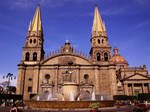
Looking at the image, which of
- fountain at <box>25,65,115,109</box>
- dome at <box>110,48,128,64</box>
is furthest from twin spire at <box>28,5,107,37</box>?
fountain at <box>25,65,115,109</box>

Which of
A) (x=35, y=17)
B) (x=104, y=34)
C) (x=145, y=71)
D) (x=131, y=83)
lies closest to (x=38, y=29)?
(x=35, y=17)

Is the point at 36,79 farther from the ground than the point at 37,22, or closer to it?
closer to it

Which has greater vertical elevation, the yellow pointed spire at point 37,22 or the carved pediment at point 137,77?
the yellow pointed spire at point 37,22

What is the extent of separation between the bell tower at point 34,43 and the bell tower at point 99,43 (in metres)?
14.8

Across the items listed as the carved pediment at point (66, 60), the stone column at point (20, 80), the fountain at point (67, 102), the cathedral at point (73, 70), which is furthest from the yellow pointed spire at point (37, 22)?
the fountain at point (67, 102)

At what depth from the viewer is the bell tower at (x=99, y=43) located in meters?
51.0

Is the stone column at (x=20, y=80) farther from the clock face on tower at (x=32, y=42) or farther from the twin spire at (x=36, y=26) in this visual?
the twin spire at (x=36, y=26)

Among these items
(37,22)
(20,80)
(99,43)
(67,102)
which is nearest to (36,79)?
(20,80)

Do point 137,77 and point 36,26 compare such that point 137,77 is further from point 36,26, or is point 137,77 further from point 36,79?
point 36,26

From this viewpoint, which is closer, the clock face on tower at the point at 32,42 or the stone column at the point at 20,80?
the stone column at the point at 20,80

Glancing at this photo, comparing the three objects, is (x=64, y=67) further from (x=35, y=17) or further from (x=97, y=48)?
(x=35, y=17)

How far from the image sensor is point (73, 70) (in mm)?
47969

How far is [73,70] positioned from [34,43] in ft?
44.2

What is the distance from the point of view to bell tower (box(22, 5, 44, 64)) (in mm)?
49731
